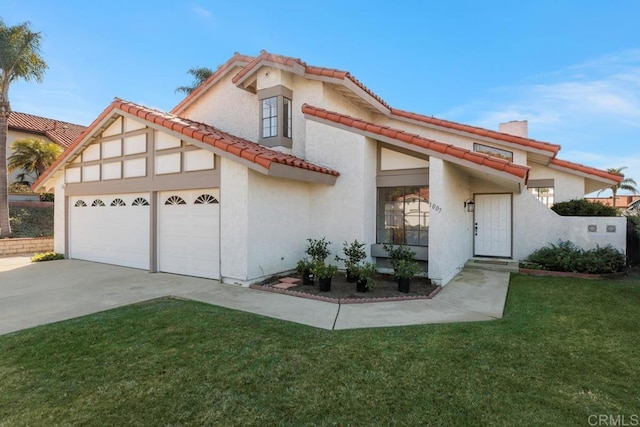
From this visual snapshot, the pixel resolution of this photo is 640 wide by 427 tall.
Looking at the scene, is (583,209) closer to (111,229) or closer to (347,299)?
(347,299)

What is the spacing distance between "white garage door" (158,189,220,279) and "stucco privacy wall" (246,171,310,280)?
4.04ft

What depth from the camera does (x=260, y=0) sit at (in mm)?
12055

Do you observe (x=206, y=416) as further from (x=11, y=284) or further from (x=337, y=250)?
(x=11, y=284)

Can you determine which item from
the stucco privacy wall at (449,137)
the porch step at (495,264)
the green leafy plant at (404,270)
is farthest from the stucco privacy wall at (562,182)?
the green leafy plant at (404,270)

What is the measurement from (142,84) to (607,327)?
72.7 ft

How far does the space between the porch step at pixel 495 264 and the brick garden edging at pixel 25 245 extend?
19.4 metres

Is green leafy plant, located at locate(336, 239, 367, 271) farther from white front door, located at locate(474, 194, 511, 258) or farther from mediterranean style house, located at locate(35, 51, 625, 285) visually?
white front door, located at locate(474, 194, 511, 258)

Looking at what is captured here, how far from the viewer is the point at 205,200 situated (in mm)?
9617

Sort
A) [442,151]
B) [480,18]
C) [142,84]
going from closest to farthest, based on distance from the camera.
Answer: [442,151] < [480,18] < [142,84]

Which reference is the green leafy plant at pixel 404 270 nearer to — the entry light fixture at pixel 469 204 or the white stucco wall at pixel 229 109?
the entry light fixture at pixel 469 204

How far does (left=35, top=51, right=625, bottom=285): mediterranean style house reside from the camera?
29.0 ft

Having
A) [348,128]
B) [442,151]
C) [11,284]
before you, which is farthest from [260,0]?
[11,284]

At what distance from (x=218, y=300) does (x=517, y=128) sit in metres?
14.8

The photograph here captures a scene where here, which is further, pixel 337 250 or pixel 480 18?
pixel 480 18
